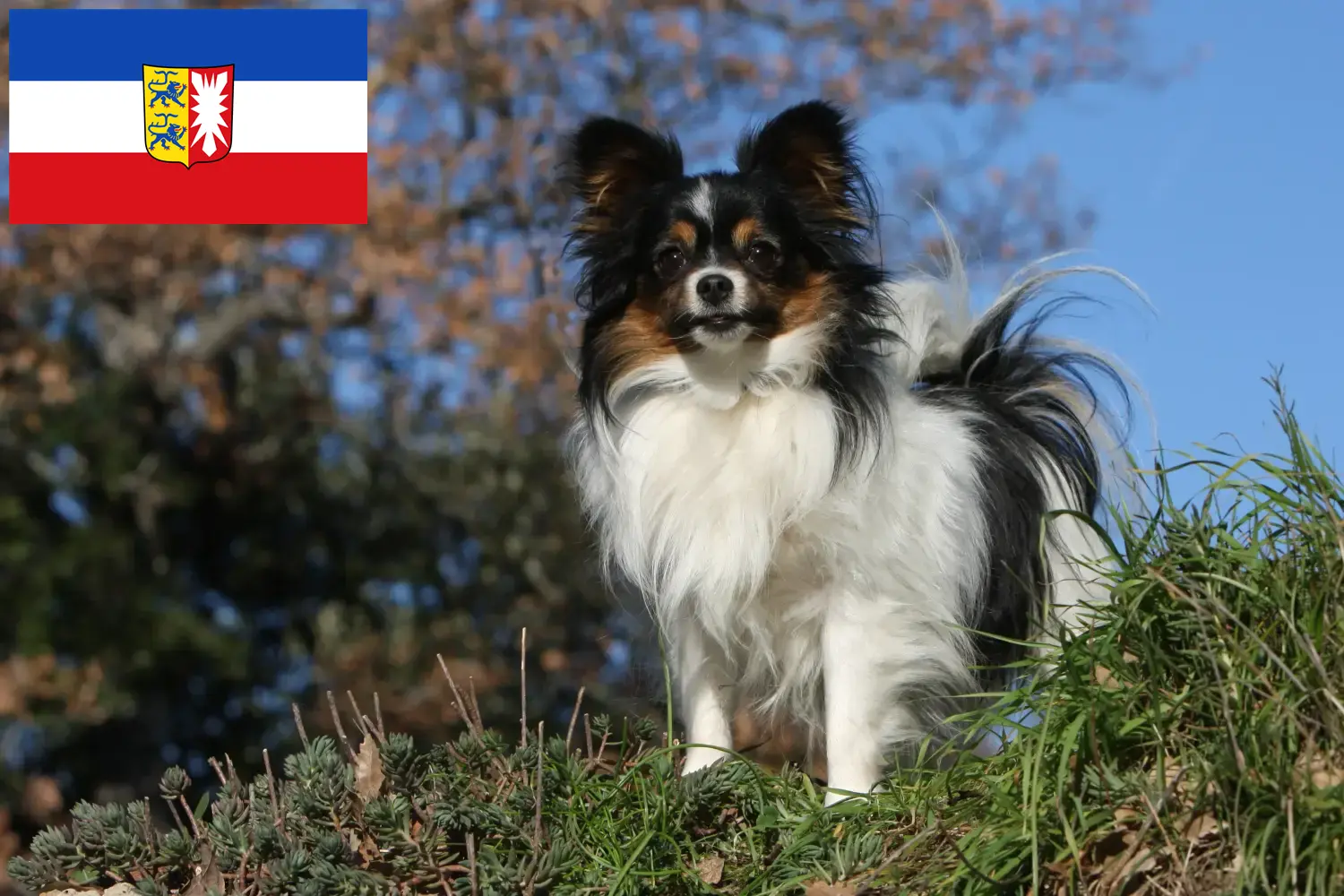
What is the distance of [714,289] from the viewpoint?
412 centimetres

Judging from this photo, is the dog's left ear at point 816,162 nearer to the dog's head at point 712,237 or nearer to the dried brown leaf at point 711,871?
the dog's head at point 712,237

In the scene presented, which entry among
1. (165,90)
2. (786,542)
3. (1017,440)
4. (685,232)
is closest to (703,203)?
(685,232)

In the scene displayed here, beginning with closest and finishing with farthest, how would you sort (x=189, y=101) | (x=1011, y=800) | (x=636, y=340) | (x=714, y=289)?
(x=1011, y=800) < (x=714, y=289) < (x=636, y=340) < (x=189, y=101)

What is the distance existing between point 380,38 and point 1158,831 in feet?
18.5

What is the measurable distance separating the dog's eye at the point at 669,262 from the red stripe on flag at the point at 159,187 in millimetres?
2841

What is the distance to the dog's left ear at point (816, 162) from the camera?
442 centimetres

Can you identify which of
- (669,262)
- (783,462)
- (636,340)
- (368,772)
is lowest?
(368,772)

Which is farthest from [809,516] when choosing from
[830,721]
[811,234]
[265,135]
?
[265,135]

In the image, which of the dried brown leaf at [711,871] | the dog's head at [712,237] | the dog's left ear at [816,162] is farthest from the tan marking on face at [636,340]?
the dried brown leaf at [711,871]

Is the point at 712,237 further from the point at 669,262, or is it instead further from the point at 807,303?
the point at 807,303

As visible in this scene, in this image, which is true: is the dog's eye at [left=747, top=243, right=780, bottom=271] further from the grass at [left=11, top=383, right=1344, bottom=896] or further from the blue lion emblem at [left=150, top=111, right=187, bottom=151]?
the blue lion emblem at [left=150, top=111, right=187, bottom=151]

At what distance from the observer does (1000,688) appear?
4.54m

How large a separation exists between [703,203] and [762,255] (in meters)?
0.23

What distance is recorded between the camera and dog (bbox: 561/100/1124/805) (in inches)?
163
